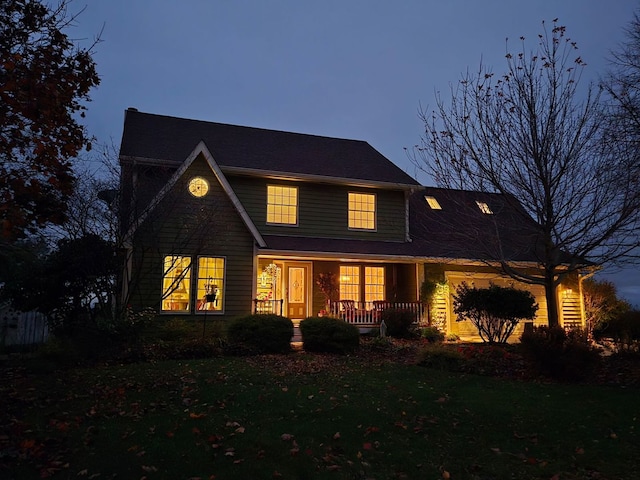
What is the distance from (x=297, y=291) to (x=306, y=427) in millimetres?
12346

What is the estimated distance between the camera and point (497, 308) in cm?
1434

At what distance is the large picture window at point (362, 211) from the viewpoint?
62.7 ft

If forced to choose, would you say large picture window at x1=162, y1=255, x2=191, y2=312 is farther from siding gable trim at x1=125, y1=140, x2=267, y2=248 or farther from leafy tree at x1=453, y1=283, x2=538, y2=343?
leafy tree at x1=453, y1=283, x2=538, y2=343

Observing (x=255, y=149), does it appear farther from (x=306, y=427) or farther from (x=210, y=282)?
(x=306, y=427)

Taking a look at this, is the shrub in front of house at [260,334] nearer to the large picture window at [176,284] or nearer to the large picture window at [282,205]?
the large picture window at [176,284]

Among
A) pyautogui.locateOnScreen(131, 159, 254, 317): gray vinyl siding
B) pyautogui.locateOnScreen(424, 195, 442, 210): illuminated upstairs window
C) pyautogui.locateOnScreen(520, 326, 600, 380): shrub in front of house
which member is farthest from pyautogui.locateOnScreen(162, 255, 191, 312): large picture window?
pyautogui.locateOnScreen(424, 195, 442, 210): illuminated upstairs window

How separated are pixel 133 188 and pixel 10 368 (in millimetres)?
5250

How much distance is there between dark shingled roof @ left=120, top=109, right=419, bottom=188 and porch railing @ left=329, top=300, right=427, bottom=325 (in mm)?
4820

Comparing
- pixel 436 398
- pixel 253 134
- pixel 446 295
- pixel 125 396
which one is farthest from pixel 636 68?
pixel 253 134

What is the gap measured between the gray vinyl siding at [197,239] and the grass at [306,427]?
16.1 ft

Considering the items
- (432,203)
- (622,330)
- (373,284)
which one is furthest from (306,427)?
(432,203)

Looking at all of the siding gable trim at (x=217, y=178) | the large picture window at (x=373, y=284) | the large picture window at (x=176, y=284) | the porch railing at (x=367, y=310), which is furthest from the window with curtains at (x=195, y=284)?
the large picture window at (x=373, y=284)

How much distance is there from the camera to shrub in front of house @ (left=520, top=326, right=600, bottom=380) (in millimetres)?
9398

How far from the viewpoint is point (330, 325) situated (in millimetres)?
13266
